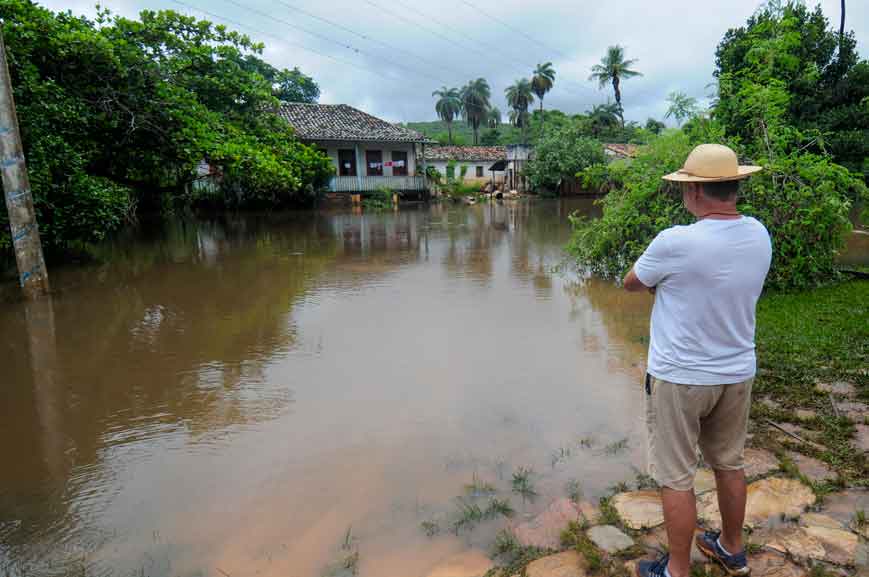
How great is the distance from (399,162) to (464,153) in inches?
561

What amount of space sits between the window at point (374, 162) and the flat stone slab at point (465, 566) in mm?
29133

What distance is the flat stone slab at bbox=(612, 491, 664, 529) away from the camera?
9.17ft

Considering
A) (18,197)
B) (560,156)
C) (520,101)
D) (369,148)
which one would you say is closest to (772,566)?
(18,197)

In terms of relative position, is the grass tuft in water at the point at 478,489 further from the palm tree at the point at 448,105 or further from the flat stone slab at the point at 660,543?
the palm tree at the point at 448,105

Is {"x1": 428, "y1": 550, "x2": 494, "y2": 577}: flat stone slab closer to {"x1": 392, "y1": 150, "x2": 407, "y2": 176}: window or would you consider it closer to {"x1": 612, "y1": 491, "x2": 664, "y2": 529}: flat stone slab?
{"x1": 612, "y1": 491, "x2": 664, "y2": 529}: flat stone slab

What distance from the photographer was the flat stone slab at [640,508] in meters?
2.79

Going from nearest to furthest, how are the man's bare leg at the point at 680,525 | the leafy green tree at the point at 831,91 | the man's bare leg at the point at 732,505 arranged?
the man's bare leg at the point at 680,525 < the man's bare leg at the point at 732,505 < the leafy green tree at the point at 831,91

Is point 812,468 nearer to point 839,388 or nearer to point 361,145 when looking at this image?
point 839,388

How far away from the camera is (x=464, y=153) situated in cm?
4444

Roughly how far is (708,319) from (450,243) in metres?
12.5

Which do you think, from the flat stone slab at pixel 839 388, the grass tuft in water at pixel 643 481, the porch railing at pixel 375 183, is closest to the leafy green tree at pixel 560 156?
the porch railing at pixel 375 183

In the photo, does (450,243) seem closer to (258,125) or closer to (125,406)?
(258,125)

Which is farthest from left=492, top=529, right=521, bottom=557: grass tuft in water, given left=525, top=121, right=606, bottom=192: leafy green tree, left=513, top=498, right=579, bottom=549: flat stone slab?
left=525, top=121, right=606, bottom=192: leafy green tree

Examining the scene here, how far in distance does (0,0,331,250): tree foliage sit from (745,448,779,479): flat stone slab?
32.7ft
